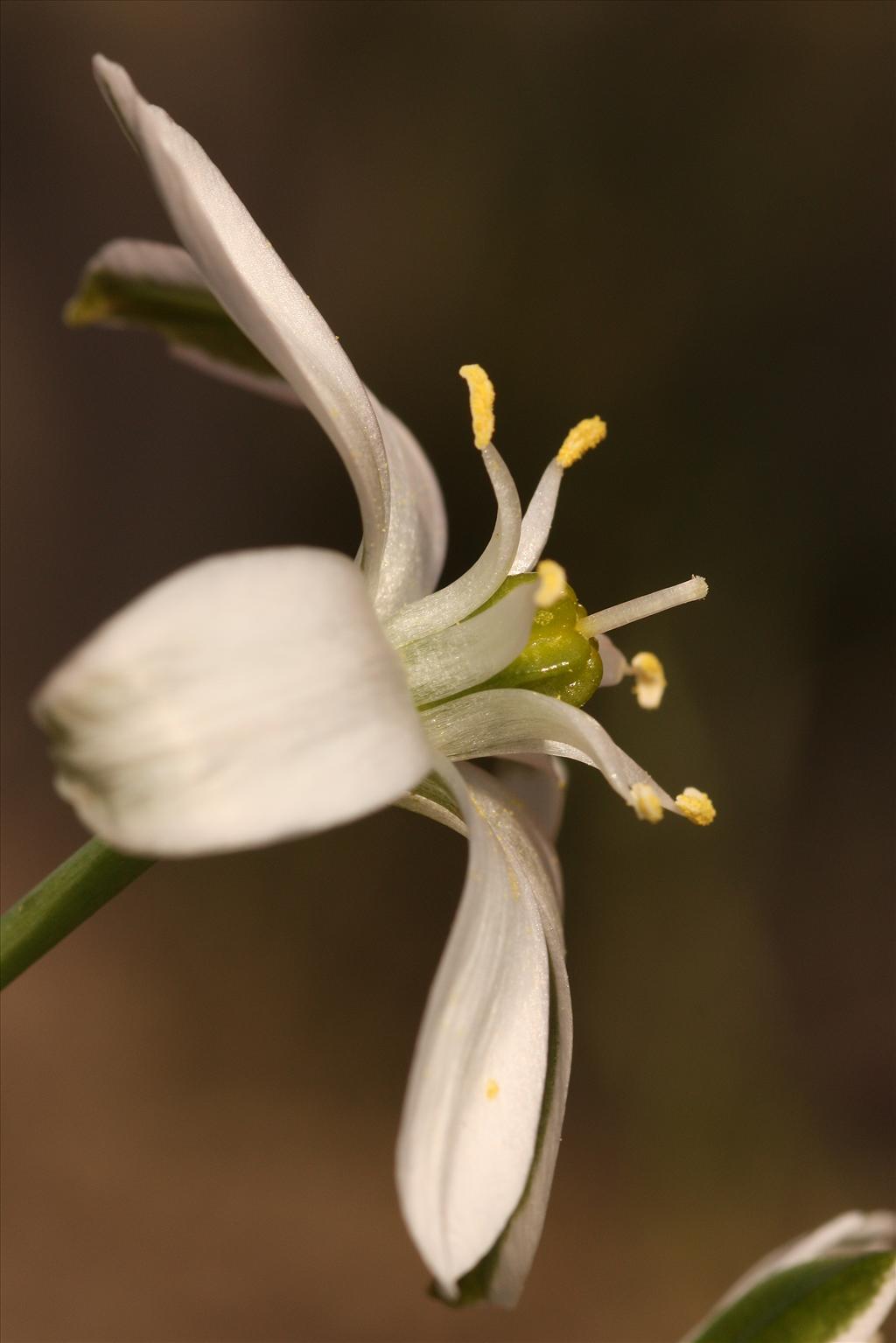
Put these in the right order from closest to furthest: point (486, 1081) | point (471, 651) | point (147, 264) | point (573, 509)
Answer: point (486, 1081) < point (471, 651) < point (147, 264) < point (573, 509)

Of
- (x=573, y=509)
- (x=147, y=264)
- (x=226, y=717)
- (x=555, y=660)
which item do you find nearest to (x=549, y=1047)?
(x=555, y=660)

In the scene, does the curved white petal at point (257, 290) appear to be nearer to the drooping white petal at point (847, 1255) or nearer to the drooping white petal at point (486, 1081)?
the drooping white petal at point (486, 1081)

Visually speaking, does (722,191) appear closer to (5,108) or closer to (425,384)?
(425,384)

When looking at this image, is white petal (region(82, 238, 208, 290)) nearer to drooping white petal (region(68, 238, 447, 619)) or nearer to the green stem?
drooping white petal (region(68, 238, 447, 619))

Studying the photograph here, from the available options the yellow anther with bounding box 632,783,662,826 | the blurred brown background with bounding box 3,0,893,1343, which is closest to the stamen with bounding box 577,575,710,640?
the yellow anther with bounding box 632,783,662,826

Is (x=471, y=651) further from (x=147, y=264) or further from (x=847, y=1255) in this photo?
(x=847, y=1255)

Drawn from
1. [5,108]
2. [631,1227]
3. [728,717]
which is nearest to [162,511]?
[5,108]
